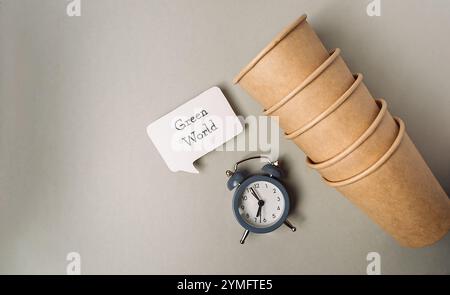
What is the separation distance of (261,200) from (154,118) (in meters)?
0.38

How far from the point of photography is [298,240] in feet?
3.67

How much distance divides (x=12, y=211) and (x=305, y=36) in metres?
0.96

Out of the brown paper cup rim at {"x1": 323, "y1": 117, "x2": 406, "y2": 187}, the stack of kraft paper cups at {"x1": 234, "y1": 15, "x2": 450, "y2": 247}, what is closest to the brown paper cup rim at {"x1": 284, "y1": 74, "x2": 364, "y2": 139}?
the stack of kraft paper cups at {"x1": 234, "y1": 15, "x2": 450, "y2": 247}

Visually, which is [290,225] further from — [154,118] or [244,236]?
[154,118]

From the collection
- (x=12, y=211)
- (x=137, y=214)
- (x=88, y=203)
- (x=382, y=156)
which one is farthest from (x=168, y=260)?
(x=382, y=156)

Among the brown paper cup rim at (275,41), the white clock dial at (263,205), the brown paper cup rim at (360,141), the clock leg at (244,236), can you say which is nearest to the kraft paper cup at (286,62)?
the brown paper cup rim at (275,41)

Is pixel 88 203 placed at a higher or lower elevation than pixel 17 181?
lower

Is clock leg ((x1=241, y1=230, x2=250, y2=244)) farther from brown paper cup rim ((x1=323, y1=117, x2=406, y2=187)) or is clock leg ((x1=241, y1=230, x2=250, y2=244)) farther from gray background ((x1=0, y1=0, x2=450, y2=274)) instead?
brown paper cup rim ((x1=323, y1=117, x2=406, y2=187))

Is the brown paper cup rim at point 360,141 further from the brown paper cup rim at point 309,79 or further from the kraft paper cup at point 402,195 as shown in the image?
the brown paper cup rim at point 309,79

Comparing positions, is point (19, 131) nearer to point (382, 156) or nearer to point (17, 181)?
point (17, 181)

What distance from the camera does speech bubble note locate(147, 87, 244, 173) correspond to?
1089mm

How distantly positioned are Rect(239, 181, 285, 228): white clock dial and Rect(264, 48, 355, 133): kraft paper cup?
25 cm

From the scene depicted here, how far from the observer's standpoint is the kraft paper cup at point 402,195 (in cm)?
88

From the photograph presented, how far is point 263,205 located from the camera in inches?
41.8
